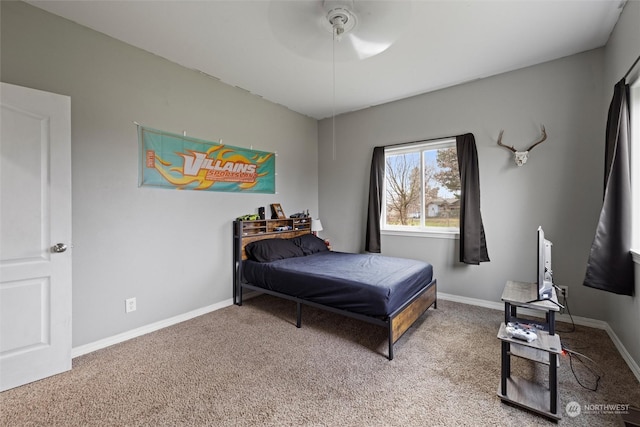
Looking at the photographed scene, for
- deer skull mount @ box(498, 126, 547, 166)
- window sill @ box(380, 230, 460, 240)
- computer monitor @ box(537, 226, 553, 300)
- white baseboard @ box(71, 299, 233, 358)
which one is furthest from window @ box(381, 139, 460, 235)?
white baseboard @ box(71, 299, 233, 358)

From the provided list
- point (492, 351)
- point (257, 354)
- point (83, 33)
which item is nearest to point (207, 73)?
point (83, 33)

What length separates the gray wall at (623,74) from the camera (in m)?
1.92

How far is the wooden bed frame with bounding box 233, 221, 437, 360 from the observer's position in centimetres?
223

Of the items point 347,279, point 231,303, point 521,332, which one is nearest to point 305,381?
point 347,279

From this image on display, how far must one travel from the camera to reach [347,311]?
2430 mm

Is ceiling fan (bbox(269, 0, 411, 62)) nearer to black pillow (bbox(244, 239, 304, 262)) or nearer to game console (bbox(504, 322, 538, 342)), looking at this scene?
game console (bbox(504, 322, 538, 342))

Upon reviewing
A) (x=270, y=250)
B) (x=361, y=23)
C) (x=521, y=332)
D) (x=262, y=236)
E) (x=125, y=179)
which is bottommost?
(x=521, y=332)

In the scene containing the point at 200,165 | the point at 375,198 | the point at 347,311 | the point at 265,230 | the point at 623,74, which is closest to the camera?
the point at 623,74

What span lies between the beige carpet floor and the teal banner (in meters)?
1.56

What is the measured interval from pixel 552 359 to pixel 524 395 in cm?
37

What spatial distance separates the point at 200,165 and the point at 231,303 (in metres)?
1.74

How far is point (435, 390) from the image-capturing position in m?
1.80

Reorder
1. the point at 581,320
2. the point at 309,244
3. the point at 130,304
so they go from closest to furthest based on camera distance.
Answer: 1. the point at 130,304
2. the point at 581,320
3. the point at 309,244

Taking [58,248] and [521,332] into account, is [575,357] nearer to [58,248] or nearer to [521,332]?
[521,332]
